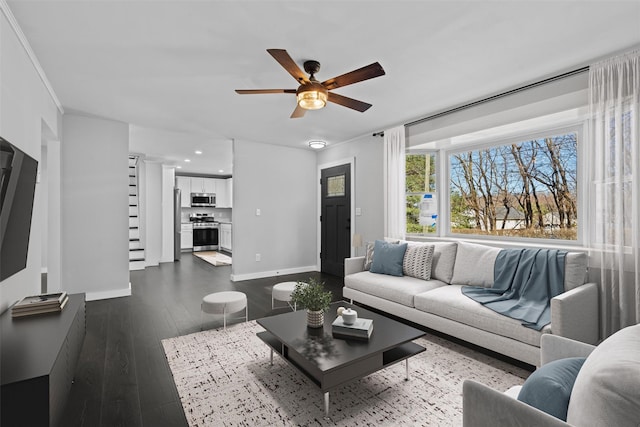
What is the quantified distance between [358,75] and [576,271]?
7.93ft

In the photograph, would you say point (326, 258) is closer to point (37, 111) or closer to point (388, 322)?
point (388, 322)

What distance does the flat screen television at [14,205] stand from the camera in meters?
1.82

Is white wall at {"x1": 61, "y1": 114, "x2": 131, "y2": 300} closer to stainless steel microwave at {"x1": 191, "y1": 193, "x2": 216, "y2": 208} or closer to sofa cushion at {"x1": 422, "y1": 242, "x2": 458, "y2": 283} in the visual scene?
sofa cushion at {"x1": 422, "y1": 242, "x2": 458, "y2": 283}

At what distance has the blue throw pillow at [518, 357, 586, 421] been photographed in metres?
1.04

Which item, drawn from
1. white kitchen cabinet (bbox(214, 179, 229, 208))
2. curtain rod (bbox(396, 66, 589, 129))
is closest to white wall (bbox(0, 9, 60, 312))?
curtain rod (bbox(396, 66, 589, 129))

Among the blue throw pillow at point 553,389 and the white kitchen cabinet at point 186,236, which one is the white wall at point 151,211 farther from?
the blue throw pillow at point 553,389

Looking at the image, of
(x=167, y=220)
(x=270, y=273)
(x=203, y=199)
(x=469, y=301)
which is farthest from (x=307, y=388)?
(x=203, y=199)

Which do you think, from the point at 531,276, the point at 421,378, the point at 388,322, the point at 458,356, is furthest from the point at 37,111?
the point at 531,276

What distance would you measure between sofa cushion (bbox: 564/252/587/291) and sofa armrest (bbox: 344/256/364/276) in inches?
86.6

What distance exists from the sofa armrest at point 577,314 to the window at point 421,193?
2.08 m

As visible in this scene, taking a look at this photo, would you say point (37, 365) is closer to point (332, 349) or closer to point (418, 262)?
point (332, 349)

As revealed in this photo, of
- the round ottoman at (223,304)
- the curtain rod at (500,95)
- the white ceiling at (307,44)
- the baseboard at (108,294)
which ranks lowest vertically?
the baseboard at (108,294)

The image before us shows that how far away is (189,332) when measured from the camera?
10.5 feet

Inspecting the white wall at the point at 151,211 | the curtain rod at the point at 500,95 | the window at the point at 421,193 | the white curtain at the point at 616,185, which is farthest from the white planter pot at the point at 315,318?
the white wall at the point at 151,211
